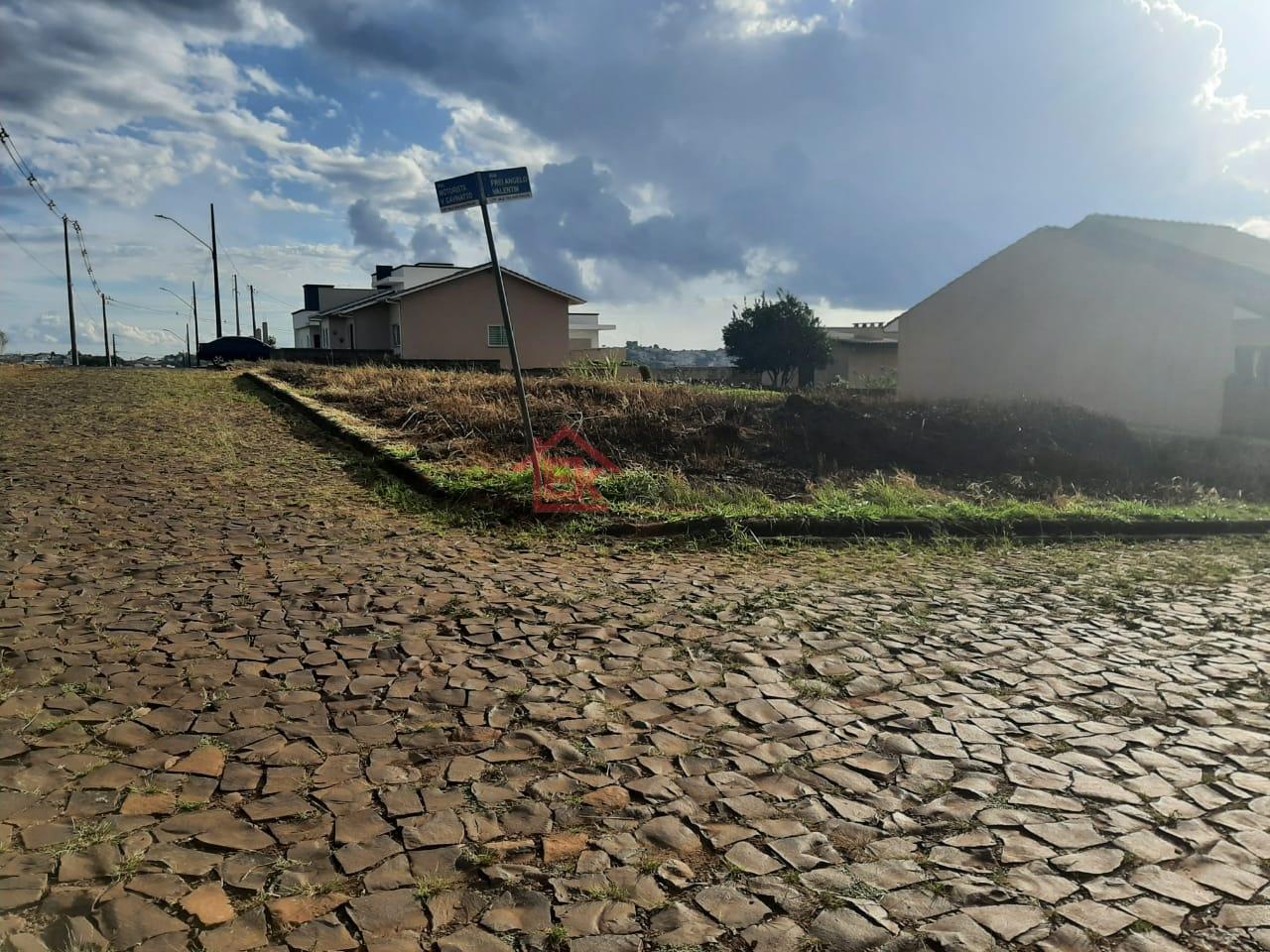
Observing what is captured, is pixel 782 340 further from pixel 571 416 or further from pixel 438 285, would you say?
pixel 571 416

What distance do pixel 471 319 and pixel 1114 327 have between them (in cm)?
2418

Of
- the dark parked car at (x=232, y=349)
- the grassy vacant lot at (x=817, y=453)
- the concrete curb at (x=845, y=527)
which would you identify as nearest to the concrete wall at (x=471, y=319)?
the dark parked car at (x=232, y=349)

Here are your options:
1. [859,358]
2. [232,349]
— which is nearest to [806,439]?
[232,349]

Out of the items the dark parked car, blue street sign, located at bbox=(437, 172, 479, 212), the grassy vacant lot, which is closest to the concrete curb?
the grassy vacant lot

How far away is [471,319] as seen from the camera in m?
Answer: 36.2

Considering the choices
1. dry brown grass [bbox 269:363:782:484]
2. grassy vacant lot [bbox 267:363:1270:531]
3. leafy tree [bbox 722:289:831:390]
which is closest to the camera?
grassy vacant lot [bbox 267:363:1270:531]

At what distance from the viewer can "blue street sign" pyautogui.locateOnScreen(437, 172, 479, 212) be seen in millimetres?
7676

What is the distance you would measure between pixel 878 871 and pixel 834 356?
50.6m

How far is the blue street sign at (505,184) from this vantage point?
7668 millimetres

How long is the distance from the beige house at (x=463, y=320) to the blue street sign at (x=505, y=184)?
2613cm

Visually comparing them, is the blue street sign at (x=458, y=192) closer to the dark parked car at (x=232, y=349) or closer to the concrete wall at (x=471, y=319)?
the concrete wall at (x=471, y=319)

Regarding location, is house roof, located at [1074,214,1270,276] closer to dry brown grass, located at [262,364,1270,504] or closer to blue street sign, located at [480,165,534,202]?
dry brown grass, located at [262,364,1270,504]

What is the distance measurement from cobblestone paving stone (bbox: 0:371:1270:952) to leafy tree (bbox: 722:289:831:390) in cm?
4327

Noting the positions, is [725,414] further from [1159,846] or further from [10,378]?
[10,378]
